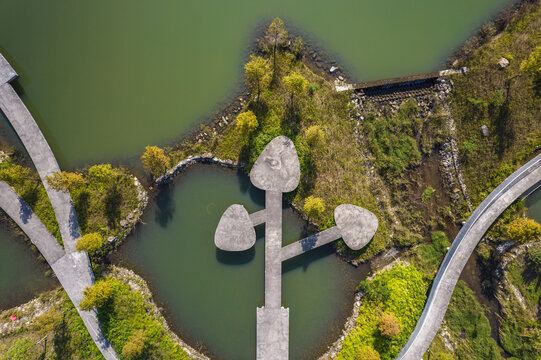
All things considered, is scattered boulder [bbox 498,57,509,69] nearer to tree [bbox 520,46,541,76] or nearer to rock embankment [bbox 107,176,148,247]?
tree [bbox 520,46,541,76]

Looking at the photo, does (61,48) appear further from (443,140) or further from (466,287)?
(466,287)

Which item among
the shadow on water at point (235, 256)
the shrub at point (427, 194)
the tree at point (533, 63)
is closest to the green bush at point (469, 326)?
the shrub at point (427, 194)

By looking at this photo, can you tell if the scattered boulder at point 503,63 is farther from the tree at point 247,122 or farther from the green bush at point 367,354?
the green bush at point 367,354

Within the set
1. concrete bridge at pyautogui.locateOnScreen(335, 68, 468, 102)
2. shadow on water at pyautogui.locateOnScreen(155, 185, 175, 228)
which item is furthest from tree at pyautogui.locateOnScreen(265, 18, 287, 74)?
shadow on water at pyautogui.locateOnScreen(155, 185, 175, 228)

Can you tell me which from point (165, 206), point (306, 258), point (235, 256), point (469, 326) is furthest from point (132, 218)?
point (469, 326)

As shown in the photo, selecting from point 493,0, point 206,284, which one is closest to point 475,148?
point 493,0

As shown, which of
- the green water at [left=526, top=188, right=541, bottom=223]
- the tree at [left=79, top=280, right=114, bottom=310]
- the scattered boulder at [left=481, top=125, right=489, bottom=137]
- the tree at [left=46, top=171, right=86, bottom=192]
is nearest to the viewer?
the tree at [left=79, top=280, right=114, bottom=310]
